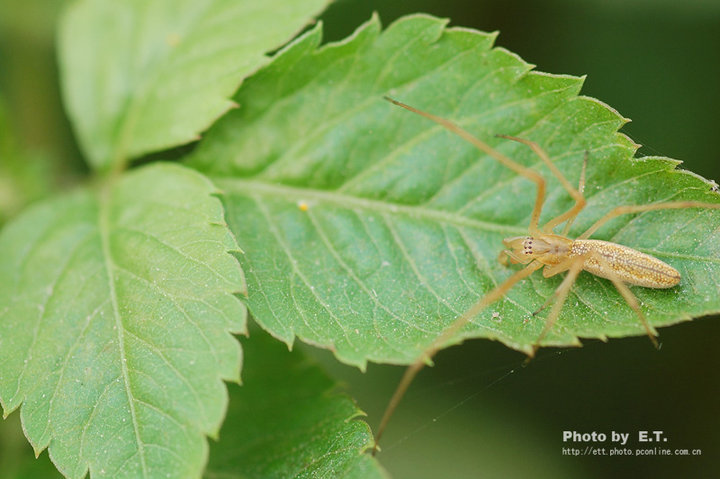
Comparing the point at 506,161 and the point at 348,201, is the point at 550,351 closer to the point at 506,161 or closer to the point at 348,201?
the point at 506,161

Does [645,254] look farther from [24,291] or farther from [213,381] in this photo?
[24,291]

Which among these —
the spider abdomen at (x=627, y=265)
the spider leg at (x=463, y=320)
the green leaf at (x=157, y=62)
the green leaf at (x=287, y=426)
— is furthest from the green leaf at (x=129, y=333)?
the spider abdomen at (x=627, y=265)

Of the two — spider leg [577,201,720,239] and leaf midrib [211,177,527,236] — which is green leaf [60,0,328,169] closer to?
leaf midrib [211,177,527,236]

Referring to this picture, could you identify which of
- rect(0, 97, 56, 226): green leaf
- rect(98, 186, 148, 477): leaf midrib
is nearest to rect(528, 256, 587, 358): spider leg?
rect(98, 186, 148, 477): leaf midrib

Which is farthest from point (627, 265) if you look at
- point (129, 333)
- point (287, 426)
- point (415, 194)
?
point (129, 333)

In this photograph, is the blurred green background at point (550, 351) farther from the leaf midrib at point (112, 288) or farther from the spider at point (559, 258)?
the leaf midrib at point (112, 288)
